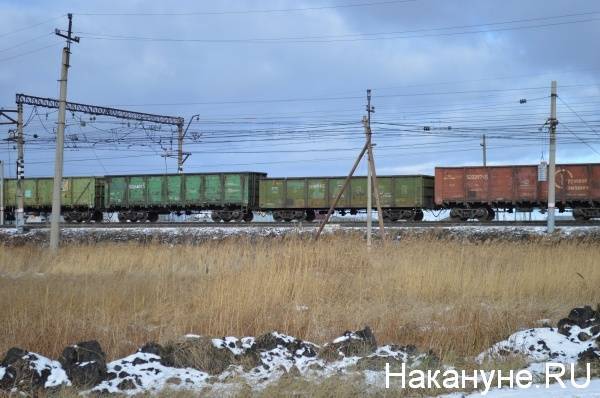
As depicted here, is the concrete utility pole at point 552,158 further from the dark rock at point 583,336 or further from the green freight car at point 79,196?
the green freight car at point 79,196

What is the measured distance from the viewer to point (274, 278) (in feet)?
27.5

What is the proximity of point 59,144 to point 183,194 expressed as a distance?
18318mm

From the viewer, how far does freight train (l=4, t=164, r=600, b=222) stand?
28.6 m

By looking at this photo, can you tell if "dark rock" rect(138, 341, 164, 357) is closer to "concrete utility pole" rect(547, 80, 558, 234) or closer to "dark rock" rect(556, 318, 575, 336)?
"dark rock" rect(556, 318, 575, 336)

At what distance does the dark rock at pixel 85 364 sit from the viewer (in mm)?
4582

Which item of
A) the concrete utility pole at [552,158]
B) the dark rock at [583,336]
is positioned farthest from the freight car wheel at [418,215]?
the dark rock at [583,336]

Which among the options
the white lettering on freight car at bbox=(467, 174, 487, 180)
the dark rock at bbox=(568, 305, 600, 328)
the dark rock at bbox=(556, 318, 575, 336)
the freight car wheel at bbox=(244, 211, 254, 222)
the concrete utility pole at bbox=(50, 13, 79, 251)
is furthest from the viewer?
the freight car wheel at bbox=(244, 211, 254, 222)

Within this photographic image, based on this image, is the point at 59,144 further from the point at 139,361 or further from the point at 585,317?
the point at 585,317

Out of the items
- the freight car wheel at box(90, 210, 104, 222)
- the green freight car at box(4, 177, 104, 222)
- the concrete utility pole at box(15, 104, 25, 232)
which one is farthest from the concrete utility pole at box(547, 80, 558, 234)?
the freight car wheel at box(90, 210, 104, 222)

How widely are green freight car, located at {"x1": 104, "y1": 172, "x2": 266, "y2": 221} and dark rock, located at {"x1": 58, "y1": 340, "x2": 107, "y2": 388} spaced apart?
28.6 m

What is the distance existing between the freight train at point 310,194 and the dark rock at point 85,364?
22.2 metres

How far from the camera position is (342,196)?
32562mm

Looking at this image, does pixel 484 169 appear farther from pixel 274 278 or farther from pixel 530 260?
pixel 274 278

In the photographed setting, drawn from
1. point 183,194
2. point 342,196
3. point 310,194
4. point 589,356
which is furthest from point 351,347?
point 183,194
